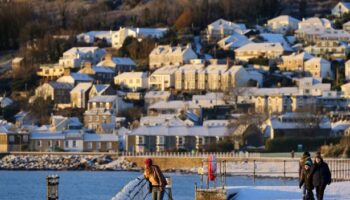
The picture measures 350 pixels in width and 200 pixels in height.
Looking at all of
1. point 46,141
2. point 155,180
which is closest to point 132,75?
point 46,141

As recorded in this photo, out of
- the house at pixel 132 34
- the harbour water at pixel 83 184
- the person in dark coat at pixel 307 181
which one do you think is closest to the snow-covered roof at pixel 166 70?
the house at pixel 132 34

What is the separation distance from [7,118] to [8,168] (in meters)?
19.5

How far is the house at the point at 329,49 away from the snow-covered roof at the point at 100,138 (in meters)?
28.7

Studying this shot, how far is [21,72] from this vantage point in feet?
327

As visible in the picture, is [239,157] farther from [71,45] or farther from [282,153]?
→ [71,45]

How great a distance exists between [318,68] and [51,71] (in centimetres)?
1708

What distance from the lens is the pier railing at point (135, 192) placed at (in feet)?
68.5

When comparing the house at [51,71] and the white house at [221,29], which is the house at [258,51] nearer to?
the white house at [221,29]

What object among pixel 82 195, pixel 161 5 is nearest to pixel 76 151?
pixel 82 195

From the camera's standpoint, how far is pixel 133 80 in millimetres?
94250

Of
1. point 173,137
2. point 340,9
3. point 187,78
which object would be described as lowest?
point 173,137

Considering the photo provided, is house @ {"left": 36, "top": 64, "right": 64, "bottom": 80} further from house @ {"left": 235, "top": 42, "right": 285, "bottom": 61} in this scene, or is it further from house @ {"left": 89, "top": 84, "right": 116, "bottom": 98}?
house @ {"left": 235, "top": 42, "right": 285, "bottom": 61}

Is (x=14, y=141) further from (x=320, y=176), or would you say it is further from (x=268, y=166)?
(x=320, y=176)

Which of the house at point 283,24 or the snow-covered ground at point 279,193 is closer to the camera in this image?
the snow-covered ground at point 279,193
